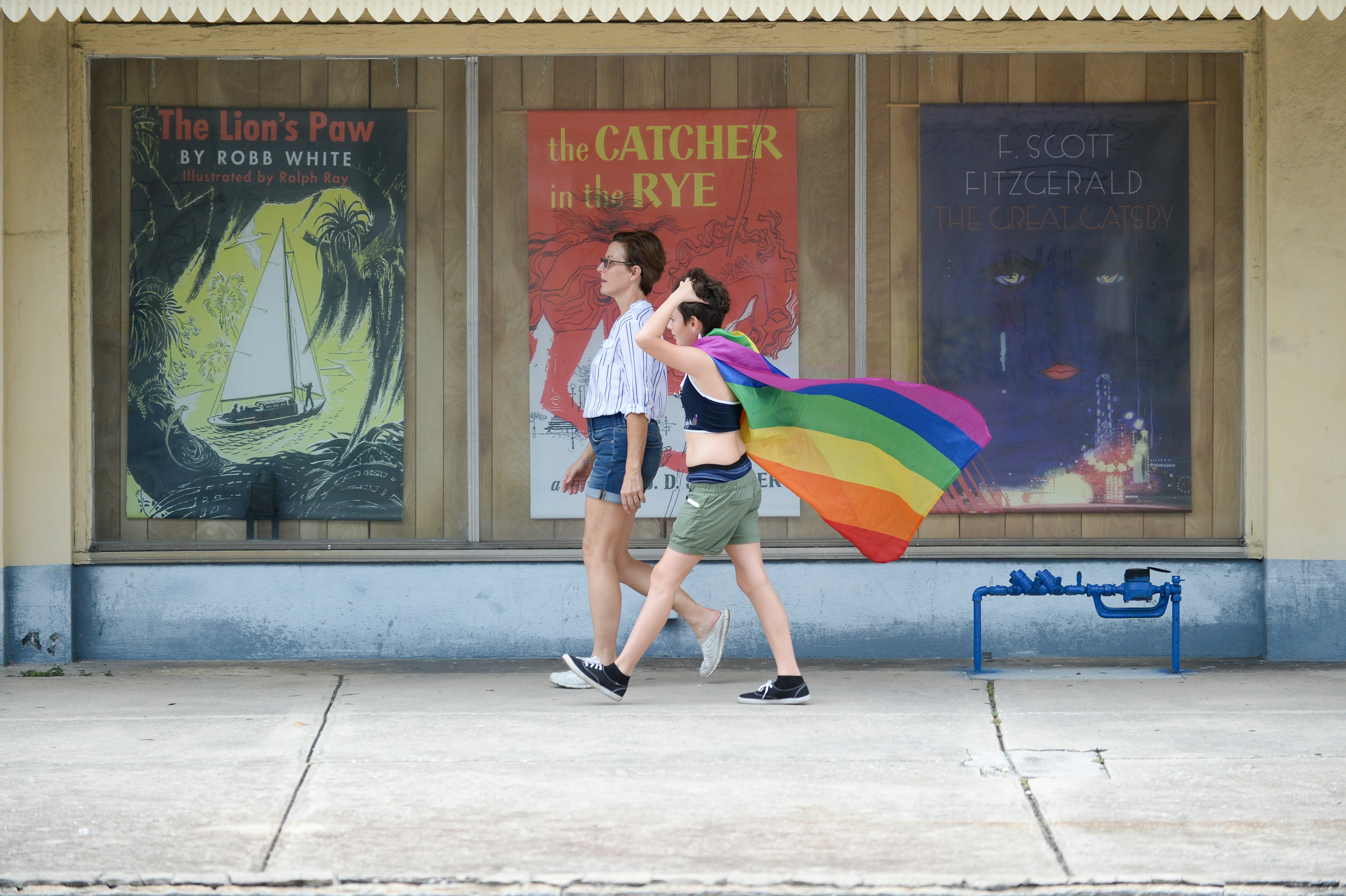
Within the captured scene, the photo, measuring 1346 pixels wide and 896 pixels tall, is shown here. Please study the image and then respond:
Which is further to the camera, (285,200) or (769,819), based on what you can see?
(285,200)

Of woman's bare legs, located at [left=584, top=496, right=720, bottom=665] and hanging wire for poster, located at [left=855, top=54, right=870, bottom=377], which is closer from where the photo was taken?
woman's bare legs, located at [left=584, top=496, right=720, bottom=665]

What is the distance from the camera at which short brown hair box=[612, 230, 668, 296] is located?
253 inches

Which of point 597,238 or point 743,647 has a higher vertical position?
point 597,238

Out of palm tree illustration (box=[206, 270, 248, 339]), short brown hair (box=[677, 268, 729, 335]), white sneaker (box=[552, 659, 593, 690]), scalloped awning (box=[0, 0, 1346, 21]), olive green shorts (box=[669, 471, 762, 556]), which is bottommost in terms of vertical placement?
white sneaker (box=[552, 659, 593, 690])

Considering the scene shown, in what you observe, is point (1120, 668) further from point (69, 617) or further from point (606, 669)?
point (69, 617)

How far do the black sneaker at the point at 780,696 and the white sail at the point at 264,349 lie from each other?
3.05 metres

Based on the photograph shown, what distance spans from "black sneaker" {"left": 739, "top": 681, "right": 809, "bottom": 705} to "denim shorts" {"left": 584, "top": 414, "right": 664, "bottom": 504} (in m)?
1.02

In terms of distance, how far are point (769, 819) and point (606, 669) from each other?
1.68 meters

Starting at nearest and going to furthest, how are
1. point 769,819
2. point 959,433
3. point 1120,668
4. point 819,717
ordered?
point 769,819 < point 819,717 < point 959,433 < point 1120,668

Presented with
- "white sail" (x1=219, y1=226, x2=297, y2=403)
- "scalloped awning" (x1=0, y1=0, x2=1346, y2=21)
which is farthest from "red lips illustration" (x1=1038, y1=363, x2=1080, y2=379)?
"white sail" (x1=219, y1=226, x2=297, y2=403)

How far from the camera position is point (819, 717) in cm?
593

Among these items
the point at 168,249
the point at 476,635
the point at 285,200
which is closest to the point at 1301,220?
the point at 476,635

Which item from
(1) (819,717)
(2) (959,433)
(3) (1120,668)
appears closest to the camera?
(1) (819,717)

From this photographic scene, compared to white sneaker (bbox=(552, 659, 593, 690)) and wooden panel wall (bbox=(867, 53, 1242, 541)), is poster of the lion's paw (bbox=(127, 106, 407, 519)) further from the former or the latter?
wooden panel wall (bbox=(867, 53, 1242, 541))
